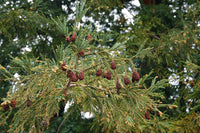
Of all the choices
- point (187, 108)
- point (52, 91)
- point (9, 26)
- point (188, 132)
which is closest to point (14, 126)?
point (52, 91)

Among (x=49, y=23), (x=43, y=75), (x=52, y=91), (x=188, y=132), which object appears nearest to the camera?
(x=43, y=75)

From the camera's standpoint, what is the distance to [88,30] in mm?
2699

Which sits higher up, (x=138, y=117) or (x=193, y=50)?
(x=193, y=50)

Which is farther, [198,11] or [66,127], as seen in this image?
[66,127]

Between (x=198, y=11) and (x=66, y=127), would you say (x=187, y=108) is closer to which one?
(x=198, y=11)

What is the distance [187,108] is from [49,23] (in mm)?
4525

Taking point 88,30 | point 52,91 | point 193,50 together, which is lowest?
point 52,91

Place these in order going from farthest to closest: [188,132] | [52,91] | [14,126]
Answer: [188,132] → [14,126] → [52,91]

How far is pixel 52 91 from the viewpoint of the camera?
2930 mm

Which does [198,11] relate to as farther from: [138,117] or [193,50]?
[138,117]

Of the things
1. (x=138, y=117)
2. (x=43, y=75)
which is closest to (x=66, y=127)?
(x=138, y=117)

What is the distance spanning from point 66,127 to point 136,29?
3.49 meters

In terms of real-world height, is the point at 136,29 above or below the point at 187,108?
above

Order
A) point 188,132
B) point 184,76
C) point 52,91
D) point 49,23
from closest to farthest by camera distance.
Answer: point 52,91, point 188,132, point 184,76, point 49,23
